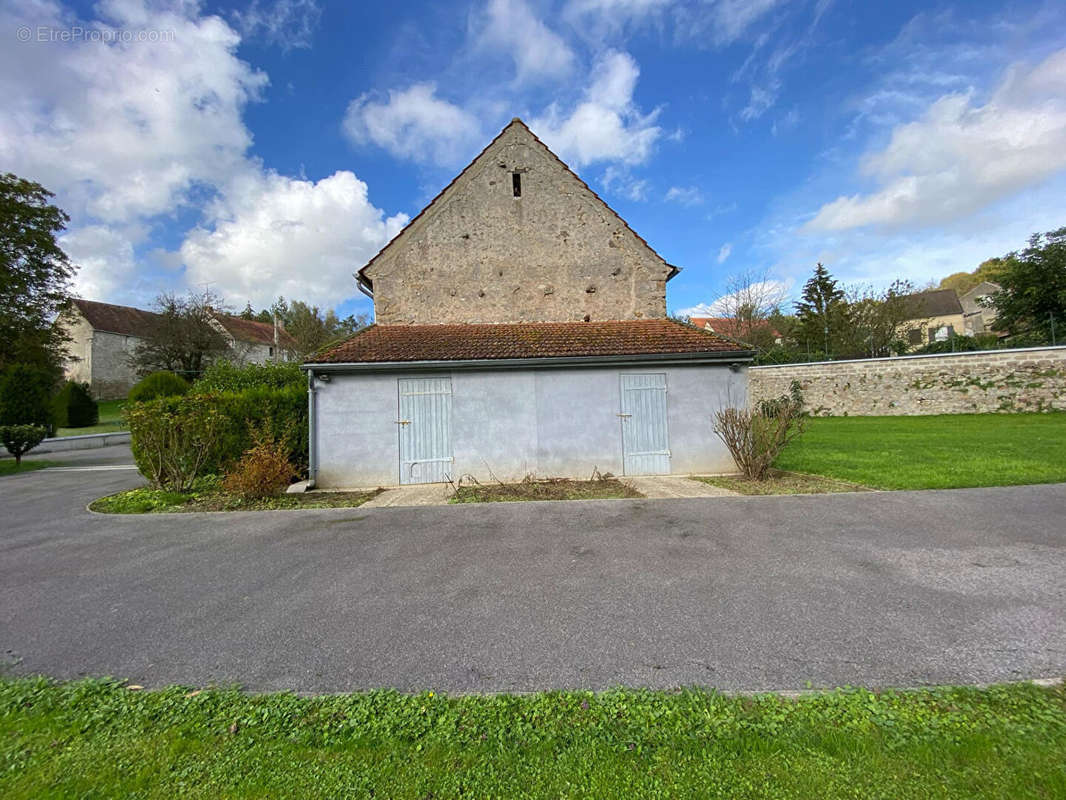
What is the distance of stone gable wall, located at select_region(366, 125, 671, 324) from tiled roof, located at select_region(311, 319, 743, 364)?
1.87 ft

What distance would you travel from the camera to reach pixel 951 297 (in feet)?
171

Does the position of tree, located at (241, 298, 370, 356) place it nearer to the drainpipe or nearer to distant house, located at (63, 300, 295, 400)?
distant house, located at (63, 300, 295, 400)

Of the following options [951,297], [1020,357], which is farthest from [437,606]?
[951,297]

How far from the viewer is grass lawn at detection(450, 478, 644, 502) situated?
7.71 meters

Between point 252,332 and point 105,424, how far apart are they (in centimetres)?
2102

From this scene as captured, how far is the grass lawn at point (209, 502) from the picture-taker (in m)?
7.61

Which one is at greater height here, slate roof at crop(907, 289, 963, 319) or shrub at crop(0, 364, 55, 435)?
slate roof at crop(907, 289, 963, 319)

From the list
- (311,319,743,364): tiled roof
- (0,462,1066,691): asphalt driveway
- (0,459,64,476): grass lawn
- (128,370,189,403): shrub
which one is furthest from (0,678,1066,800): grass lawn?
(128,370,189,403): shrub

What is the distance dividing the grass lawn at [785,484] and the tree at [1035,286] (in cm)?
2719

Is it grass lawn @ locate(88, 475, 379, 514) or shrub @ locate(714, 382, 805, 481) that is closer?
grass lawn @ locate(88, 475, 379, 514)

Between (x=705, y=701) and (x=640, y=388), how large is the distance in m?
7.75

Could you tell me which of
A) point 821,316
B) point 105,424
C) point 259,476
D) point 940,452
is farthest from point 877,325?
point 105,424

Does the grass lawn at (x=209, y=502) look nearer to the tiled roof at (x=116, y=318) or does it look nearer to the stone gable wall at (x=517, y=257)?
the stone gable wall at (x=517, y=257)

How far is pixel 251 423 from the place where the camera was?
10.0 metres
